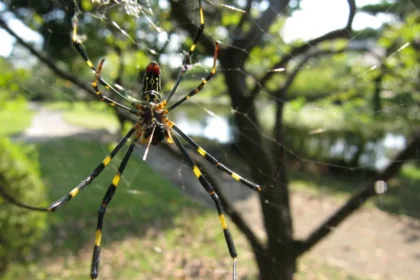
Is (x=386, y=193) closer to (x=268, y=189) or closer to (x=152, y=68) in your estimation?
(x=268, y=189)

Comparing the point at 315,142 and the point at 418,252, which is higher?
the point at 315,142

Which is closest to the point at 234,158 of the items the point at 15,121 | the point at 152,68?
the point at 152,68

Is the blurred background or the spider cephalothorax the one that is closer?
the spider cephalothorax

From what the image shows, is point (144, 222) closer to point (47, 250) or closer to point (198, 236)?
point (198, 236)

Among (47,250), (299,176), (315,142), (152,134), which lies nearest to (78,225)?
(47,250)

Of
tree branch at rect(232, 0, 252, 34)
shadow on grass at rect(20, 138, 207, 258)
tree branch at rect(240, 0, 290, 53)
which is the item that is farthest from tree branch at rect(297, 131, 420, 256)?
shadow on grass at rect(20, 138, 207, 258)

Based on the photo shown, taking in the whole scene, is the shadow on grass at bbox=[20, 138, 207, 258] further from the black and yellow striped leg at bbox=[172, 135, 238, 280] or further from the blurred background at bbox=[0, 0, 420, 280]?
the black and yellow striped leg at bbox=[172, 135, 238, 280]
